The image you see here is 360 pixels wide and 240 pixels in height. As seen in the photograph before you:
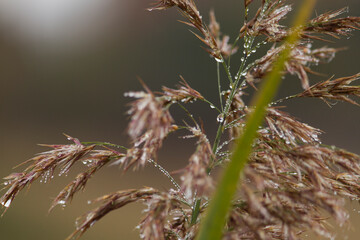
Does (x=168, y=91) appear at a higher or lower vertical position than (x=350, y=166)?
higher

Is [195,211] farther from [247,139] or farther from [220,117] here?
[247,139]

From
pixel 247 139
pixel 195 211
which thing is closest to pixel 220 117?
pixel 195 211

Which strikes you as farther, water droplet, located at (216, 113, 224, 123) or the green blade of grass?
water droplet, located at (216, 113, 224, 123)

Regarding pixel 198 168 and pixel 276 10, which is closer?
pixel 198 168

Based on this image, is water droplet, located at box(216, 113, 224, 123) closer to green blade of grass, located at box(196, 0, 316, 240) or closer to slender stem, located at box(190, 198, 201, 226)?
slender stem, located at box(190, 198, 201, 226)

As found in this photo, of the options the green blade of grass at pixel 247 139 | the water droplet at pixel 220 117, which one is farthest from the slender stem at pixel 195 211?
the green blade of grass at pixel 247 139

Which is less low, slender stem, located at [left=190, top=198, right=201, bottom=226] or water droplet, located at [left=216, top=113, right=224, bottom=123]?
water droplet, located at [left=216, top=113, right=224, bottom=123]

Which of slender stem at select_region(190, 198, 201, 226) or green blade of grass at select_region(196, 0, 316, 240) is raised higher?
green blade of grass at select_region(196, 0, 316, 240)

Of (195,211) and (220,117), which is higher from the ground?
(220,117)

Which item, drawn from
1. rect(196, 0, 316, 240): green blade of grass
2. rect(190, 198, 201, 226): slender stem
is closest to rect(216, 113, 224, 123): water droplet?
rect(190, 198, 201, 226): slender stem

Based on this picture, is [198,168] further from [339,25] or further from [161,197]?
[339,25]

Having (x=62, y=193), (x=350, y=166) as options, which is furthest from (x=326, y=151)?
(x=62, y=193)
